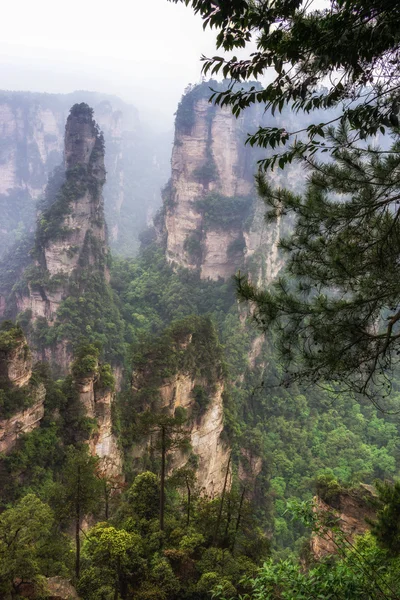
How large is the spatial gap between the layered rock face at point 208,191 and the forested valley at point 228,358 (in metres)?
0.20

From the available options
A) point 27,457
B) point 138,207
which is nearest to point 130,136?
point 138,207

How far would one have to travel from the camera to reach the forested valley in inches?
128

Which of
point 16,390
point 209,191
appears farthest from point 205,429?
point 209,191

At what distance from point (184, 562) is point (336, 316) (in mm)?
8263

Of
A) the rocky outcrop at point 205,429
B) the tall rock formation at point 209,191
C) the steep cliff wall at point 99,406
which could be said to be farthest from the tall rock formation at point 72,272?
the steep cliff wall at point 99,406

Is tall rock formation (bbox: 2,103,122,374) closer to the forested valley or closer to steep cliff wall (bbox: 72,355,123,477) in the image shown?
the forested valley

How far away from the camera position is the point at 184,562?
9250 millimetres

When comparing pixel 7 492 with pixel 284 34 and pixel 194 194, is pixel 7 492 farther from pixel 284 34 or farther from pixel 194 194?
pixel 194 194

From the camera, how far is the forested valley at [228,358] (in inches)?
128

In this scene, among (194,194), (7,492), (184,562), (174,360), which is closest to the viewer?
(184,562)

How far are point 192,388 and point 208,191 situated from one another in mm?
33905

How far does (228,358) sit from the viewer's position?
35.7 meters

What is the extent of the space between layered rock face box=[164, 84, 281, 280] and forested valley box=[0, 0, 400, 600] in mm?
204

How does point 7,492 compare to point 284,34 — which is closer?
point 284,34
